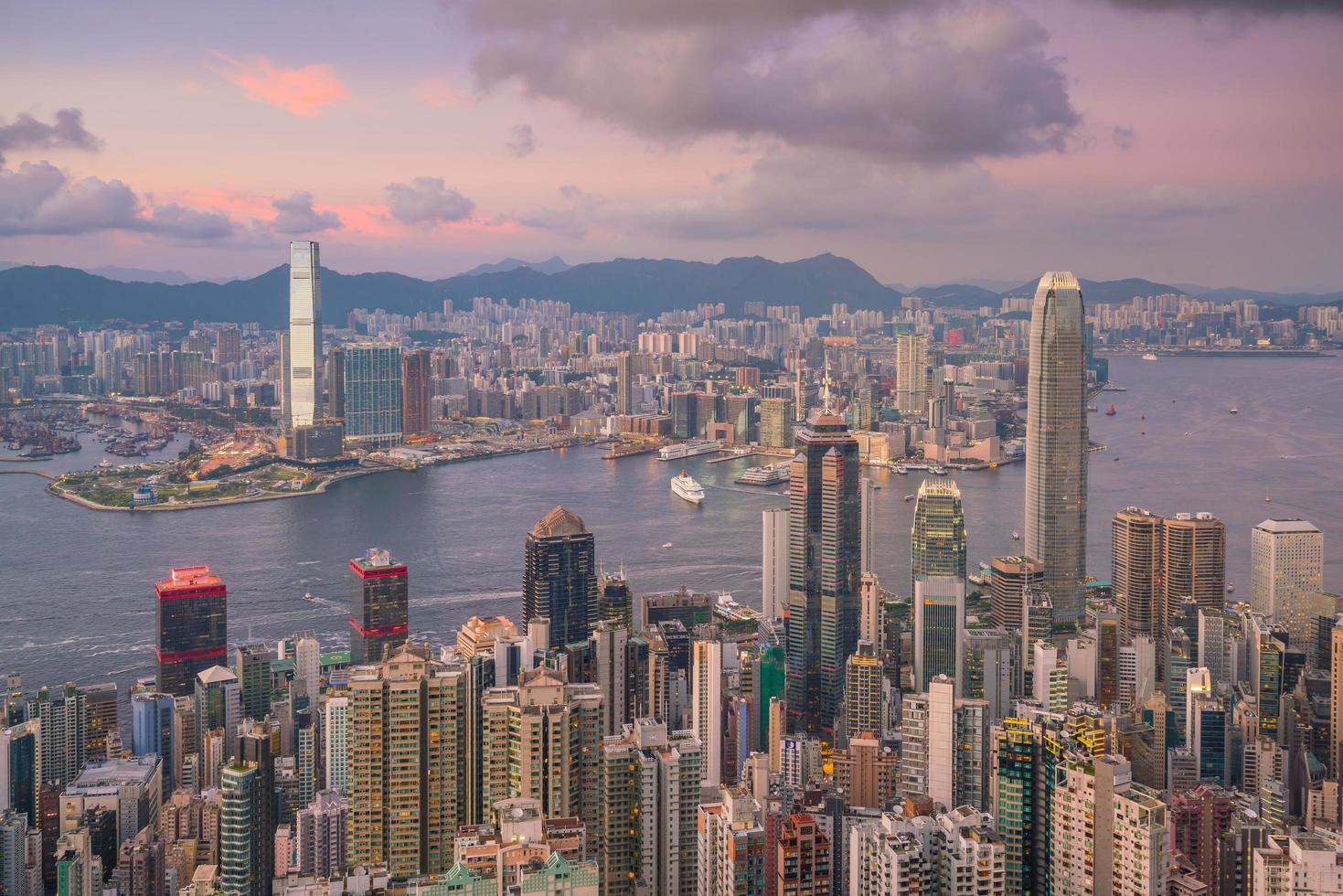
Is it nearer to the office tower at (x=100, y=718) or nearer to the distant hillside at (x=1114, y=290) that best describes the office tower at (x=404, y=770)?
the office tower at (x=100, y=718)

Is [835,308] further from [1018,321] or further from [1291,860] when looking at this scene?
[1291,860]

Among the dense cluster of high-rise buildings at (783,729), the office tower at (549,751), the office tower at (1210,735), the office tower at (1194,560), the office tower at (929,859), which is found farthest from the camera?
the office tower at (1194,560)

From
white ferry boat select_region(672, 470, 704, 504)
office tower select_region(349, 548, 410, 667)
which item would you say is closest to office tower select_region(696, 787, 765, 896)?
office tower select_region(349, 548, 410, 667)

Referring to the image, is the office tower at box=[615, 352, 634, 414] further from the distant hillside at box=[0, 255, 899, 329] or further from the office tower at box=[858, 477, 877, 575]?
the office tower at box=[858, 477, 877, 575]

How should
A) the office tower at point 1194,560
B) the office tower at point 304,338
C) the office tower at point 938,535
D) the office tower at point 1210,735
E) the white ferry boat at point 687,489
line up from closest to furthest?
the office tower at point 1210,735 < the office tower at point 1194,560 < the office tower at point 938,535 < the white ferry boat at point 687,489 < the office tower at point 304,338

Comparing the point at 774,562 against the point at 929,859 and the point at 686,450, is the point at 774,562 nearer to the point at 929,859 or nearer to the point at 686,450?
the point at 929,859

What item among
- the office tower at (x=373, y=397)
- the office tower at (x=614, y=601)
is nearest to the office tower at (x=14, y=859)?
the office tower at (x=614, y=601)
